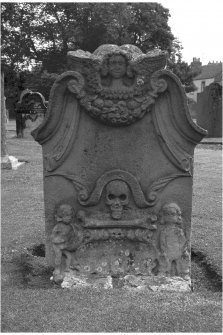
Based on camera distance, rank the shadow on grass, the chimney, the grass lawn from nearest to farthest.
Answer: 1. the grass lawn
2. the shadow on grass
3. the chimney

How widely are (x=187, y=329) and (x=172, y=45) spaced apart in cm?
3131

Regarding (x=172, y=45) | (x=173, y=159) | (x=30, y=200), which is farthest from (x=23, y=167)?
(x=172, y=45)

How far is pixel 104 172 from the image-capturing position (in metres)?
4.47

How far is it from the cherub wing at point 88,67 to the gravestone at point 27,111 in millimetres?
14517

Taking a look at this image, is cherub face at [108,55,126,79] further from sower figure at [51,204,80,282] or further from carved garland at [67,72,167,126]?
sower figure at [51,204,80,282]

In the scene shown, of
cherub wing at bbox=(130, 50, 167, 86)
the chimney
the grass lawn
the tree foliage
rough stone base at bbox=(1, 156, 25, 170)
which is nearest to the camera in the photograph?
the grass lawn

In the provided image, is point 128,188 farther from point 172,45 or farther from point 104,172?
point 172,45

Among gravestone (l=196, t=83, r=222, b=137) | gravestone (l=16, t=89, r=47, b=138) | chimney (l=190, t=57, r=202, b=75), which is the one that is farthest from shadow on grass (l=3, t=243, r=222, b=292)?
chimney (l=190, t=57, r=202, b=75)

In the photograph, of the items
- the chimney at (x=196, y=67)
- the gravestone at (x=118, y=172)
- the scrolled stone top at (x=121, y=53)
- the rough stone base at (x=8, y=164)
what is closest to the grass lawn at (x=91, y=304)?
the gravestone at (x=118, y=172)

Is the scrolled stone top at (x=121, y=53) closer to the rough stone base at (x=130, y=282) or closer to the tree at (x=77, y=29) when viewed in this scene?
the rough stone base at (x=130, y=282)

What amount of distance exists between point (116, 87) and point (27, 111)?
614 inches

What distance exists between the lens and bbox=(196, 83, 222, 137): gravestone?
19109 mm

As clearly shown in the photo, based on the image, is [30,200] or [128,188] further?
[30,200]

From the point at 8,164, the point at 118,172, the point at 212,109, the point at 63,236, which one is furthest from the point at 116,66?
the point at 212,109
